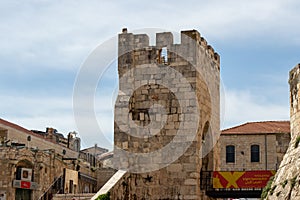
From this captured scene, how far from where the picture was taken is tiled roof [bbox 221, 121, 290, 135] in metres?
38.1

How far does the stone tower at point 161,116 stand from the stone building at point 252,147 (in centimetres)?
1975

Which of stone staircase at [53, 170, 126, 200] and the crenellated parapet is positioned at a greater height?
the crenellated parapet

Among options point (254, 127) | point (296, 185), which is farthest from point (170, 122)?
point (254, 127)

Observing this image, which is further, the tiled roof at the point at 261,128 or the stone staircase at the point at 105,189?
the tiled roof at the point at 261,128

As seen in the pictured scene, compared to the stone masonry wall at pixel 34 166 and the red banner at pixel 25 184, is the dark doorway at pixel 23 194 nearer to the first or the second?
the stone masonry wall at pixel 34 166

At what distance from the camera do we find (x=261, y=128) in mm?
38844

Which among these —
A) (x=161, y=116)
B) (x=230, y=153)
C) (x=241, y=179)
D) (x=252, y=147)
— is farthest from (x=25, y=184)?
(x=241, y=179)

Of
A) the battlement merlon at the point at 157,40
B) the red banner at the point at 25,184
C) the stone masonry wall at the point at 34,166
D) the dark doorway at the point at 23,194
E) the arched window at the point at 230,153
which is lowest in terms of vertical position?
the dark doorway at the point at 23,194

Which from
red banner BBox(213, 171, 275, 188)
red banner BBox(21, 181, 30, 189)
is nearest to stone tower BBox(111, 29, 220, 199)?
red banner BBox(213, 171, 275, 188)

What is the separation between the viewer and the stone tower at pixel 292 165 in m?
14.0

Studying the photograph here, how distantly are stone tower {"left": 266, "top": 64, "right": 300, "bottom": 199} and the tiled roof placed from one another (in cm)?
2100

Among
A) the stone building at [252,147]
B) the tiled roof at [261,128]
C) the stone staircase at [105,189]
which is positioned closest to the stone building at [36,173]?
the stone building at [252,147]

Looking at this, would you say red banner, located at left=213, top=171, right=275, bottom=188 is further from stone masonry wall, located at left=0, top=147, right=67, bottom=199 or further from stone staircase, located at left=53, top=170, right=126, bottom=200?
stone masonry wall, located at left=0, top=147, right=67, bottom=199

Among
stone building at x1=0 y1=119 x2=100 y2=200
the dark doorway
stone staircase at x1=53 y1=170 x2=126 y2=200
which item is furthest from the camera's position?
the dark doorway
